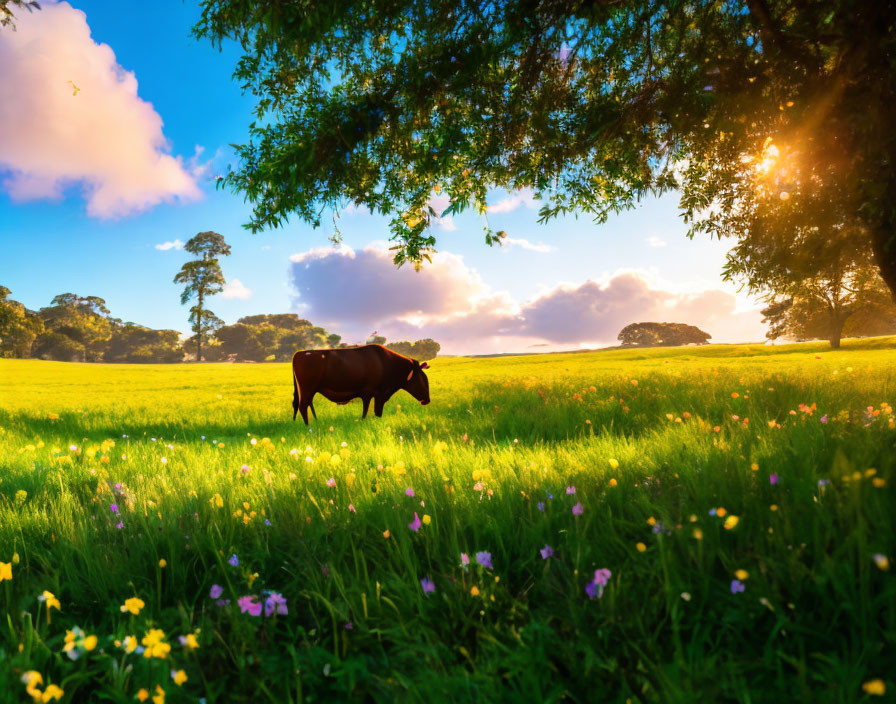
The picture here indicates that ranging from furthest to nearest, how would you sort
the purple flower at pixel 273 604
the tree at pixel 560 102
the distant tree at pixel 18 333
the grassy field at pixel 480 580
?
the distant tree at pixel 18 333 → the tree at pixel 560 102 → the purple flower at pixel 273 604 → the grassy field at pixel 480 580

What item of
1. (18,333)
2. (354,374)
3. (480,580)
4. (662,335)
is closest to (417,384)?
(354,374)

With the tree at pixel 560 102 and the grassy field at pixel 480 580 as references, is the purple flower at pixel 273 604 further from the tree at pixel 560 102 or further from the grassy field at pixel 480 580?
the tree at pixel 560 102

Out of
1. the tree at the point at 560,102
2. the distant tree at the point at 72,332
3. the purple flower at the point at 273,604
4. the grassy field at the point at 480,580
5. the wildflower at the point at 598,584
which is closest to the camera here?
the grassy field at the point at 480,580

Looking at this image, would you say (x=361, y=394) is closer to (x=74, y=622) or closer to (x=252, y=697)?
(x=74, y=622)

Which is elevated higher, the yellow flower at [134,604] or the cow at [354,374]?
the cow at [354,374]

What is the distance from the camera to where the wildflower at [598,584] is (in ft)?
6.39

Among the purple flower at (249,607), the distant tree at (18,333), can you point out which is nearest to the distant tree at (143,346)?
the distant tree at (18,333)

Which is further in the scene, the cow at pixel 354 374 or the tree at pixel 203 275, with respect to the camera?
the tree at pixel 203 275

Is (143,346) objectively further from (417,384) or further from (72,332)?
(417,384)

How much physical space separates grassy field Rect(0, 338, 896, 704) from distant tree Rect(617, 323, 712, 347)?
85.2 m

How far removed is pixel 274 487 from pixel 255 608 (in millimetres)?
2014

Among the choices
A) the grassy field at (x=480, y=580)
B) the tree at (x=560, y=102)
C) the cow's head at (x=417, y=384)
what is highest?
the tree at (x=560, y=102)

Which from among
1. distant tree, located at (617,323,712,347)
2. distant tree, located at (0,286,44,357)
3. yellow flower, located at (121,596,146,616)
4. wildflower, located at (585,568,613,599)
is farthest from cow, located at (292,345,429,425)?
distant tree, located at (617,323,712,347)

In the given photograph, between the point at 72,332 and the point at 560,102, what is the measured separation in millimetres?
105288
